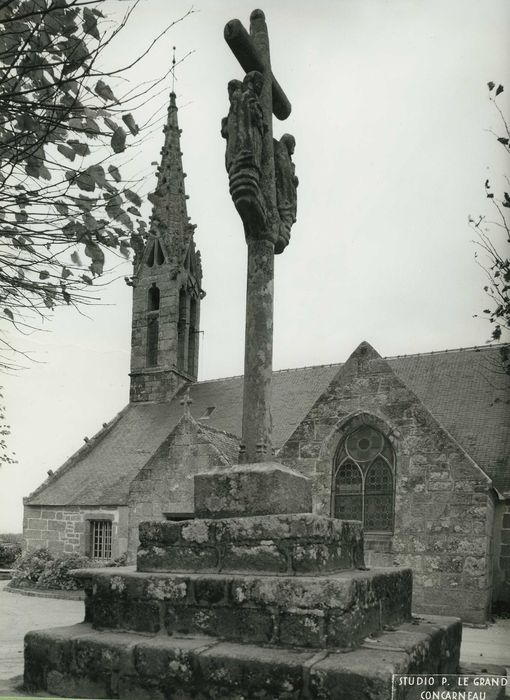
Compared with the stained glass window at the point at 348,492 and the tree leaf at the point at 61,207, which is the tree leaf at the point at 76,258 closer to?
the tree leaf at the point at 61,207

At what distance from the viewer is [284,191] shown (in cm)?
572

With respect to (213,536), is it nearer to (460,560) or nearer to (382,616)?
(382,616)

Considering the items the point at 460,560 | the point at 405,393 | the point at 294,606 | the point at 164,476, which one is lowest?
the point at 460,560

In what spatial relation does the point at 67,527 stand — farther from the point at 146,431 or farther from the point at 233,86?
Result: the point at 233,86

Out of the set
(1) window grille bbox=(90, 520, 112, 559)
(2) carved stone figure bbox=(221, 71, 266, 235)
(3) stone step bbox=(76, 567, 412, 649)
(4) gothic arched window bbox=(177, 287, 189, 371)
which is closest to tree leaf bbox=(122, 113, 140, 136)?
(2) carved stone figure bbox=(221, 71, 266, 235)

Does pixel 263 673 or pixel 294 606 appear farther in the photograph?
pixel 294 606

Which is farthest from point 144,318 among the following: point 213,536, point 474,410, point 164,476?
point 213,536

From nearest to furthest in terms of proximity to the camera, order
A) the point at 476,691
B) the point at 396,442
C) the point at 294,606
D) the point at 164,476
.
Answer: the point at 294,606, the point at 476,691, the point at 396,442, the point at 164,476

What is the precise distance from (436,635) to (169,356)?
79.4ft

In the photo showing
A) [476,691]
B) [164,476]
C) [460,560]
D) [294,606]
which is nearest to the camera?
[294,606]

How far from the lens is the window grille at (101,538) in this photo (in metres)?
20.7

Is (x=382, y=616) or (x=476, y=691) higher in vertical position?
(x=382, y=616)

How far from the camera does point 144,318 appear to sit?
29453mm

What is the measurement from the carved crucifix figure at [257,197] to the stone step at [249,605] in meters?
1.09
